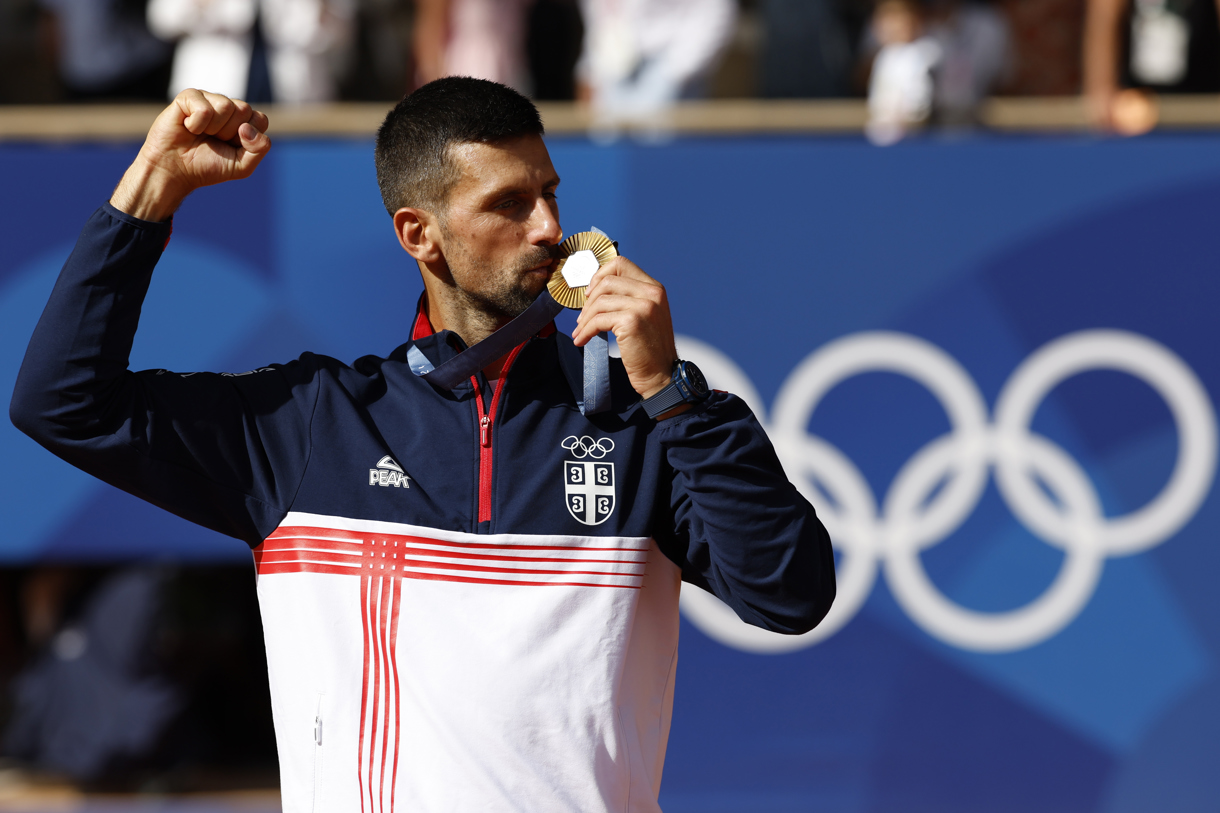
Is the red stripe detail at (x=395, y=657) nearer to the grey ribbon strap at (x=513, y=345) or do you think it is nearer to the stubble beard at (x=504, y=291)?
the grey ribbon strap at (x=513, y=345)

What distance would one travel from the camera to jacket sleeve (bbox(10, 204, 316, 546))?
5.97 feet

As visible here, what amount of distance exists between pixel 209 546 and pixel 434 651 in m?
3.07

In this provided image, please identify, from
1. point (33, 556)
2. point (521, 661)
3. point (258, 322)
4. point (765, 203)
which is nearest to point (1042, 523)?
point (765, 203)

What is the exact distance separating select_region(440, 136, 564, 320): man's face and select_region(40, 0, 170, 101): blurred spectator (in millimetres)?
3981

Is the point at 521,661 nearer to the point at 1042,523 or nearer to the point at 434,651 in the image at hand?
the point at 434,651

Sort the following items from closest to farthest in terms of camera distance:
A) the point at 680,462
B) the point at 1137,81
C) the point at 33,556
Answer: the point at 680,462 < the point at 33,556 < the point at 1137,81

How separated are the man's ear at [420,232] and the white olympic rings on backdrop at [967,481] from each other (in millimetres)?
2640

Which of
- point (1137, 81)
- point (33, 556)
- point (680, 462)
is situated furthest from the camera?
point (1137, 81)

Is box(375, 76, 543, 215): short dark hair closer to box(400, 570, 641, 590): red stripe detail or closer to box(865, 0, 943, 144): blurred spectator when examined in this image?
box(400, 570, 641, 590): red stripe detail

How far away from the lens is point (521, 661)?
1.85 metres

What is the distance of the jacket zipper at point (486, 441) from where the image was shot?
1.95m

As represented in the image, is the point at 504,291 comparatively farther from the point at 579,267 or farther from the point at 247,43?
the point at 247,43

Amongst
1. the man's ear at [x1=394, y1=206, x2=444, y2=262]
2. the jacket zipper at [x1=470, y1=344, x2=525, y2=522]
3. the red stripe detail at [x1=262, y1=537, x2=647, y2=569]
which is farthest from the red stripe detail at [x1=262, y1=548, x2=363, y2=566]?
the man's ear at [x1=394, y1=206, x2=444, y2=262]

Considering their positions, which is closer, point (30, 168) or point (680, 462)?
point (680, 462)
